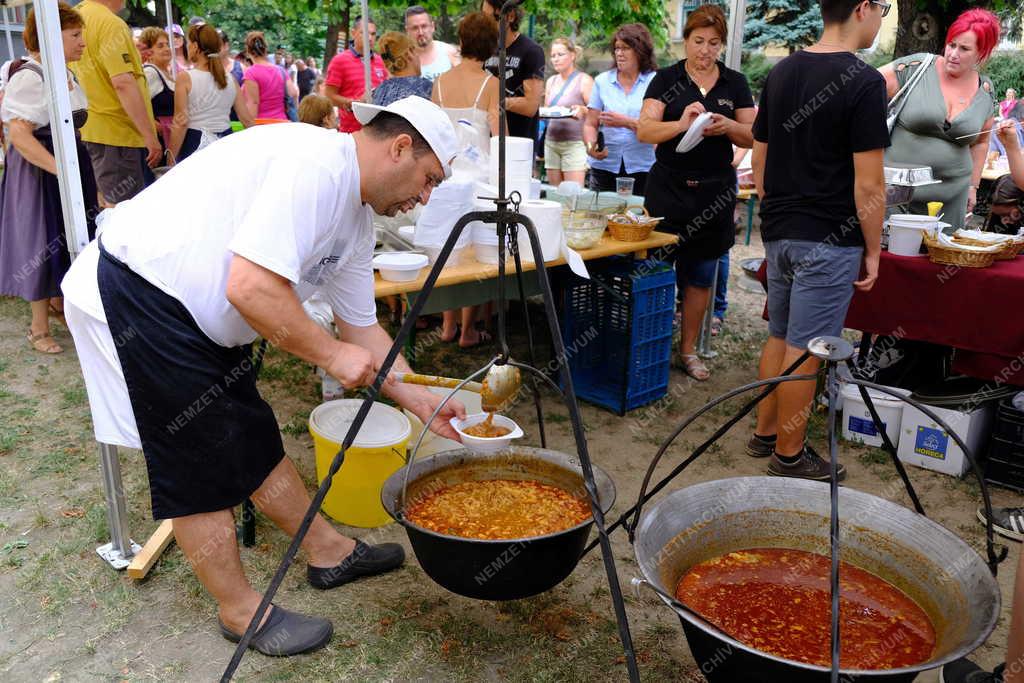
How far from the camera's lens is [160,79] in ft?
21.8

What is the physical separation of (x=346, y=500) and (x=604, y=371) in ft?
6.06

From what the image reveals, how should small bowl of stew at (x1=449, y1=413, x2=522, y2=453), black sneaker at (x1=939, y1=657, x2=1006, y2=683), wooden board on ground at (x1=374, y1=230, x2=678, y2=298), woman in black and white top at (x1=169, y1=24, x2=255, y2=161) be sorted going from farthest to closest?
woman in black and white top at (x1=169, y1=24, x2=255, y2=161) < wooden board on ground at (x1=374, y1=230, x2=678, y2=298) < small bowl of stew at (x1=449, y1=413, x2=522, y2=453) < black sneaker at (x1=939, y1=657, x2=1006, y2=683)

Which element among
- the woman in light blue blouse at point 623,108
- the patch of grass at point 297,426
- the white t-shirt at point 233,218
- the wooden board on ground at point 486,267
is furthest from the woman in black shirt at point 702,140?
the white t-shirt at point 233,218

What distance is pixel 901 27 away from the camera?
754 centimetres

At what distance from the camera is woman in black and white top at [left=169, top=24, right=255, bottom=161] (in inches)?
272

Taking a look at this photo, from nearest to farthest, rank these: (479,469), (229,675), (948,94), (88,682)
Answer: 1. (229,675)
2. (88,682)
3. (479,469)
4. (948,94)

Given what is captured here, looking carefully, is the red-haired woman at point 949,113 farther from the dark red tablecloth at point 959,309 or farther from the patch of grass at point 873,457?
the patch of grass at point 873,457

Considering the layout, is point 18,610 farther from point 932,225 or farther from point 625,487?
point 932,225

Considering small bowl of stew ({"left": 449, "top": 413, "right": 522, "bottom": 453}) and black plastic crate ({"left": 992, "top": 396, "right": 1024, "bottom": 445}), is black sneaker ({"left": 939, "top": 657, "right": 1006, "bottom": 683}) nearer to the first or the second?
small bowl of stew ({"left": 449, "top": 413, "right": 522, "bottom": 453})

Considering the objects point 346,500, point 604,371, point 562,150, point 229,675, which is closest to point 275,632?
point 229,675

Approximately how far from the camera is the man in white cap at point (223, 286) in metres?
1.91

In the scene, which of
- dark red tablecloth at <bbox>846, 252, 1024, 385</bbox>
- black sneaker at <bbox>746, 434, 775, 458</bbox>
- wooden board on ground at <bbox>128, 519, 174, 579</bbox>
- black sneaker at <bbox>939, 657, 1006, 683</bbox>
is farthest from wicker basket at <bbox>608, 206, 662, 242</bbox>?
wooden board on ground at <bbox>128, 519, 174, 579</bbox>

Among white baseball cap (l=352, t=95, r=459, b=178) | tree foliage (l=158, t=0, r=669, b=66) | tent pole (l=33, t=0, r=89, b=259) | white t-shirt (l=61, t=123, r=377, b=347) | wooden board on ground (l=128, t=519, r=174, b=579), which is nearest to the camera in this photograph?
white t-shirt (l=61, t=123, r=377, b=347)

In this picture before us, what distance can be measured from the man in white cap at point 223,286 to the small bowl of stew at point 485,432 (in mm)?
629
